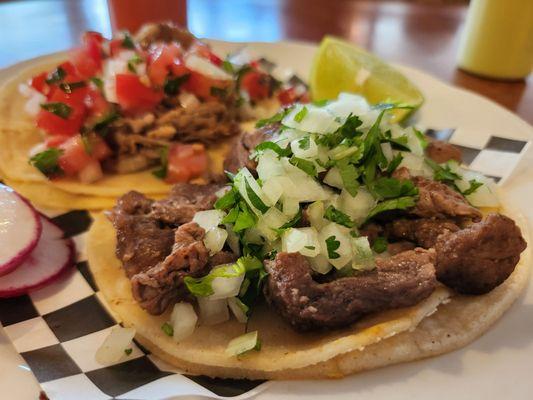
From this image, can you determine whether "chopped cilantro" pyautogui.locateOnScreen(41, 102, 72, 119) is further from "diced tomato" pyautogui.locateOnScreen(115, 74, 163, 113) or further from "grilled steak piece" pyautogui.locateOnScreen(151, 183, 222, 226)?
"grilled steak piece" pyautogui.locateOnScreen(151, 183, 222, 226)

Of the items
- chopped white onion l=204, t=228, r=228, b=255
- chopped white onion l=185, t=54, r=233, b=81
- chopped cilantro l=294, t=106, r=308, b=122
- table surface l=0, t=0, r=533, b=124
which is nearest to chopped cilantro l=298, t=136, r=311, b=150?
chopped cilantro l=294, t=106, r=308, b=122

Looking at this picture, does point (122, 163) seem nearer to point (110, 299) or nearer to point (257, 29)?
point (110, 299)

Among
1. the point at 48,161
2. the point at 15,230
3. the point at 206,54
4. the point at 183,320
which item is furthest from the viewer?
the point at 206,54

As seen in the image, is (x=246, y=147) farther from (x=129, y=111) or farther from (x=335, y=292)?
(x=335, y=292)

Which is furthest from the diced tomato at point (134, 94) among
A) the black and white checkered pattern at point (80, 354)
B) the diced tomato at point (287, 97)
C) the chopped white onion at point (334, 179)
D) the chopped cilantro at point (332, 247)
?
the chopped cilantro at point (332, 247)

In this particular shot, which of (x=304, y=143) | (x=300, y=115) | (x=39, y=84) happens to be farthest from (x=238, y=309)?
(x=39, y=84)

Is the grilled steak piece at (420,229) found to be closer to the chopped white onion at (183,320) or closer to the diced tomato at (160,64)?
the chopped white onion at (183,320)
